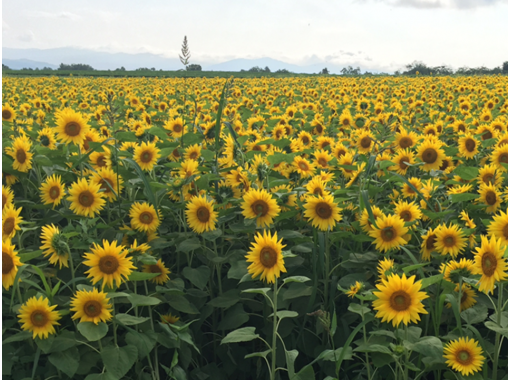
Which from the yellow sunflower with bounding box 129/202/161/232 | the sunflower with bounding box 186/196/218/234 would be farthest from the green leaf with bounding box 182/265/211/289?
the yellow sunflower with bounding box 129/202/161/232

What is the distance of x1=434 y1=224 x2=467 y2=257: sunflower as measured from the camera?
101 inches

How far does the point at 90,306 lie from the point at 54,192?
3.56 feet

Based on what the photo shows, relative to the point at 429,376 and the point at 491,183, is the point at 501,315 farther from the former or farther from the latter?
the point at 491,183

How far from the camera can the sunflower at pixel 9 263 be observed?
215 centimetres

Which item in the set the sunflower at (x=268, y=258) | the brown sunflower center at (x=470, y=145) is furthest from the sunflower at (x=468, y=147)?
the sunflower at (x=268, y=258)

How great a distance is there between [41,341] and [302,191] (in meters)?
1.82

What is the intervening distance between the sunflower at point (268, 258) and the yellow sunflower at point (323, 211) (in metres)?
0.53

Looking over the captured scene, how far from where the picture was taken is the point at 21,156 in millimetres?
3254

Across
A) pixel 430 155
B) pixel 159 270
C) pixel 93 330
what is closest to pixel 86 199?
pixel 159 270

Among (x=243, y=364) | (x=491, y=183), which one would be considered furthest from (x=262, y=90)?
(x=243, y=364)

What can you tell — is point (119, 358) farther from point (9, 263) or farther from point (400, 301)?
point (400, 301)

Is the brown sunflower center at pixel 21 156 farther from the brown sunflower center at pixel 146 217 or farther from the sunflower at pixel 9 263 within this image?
the sunflower at pixel 9 263

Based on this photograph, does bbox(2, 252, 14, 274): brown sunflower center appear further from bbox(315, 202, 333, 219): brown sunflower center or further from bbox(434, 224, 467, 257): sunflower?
bbox(434, 224, 467, 257): sunflower

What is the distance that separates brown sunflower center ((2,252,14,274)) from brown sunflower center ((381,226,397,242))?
6.59 ft
